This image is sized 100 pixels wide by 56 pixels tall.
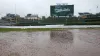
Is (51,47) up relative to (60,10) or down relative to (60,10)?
down

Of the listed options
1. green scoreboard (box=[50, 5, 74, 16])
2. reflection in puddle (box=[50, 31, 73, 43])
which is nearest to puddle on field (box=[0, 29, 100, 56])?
reflection in puddle (box=[50, 31, 73, 43])

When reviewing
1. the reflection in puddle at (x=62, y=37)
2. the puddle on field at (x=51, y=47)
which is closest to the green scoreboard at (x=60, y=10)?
the reflection in puddle at (x=62, y=37)

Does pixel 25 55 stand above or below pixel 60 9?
below

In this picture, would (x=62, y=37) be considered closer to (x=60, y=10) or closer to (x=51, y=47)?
(x=51, y=47)

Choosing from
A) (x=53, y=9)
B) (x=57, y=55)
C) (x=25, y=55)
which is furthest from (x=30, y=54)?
(x=53, y=9)

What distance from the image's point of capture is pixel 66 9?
47.2 m

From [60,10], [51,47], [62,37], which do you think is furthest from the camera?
[60,10]

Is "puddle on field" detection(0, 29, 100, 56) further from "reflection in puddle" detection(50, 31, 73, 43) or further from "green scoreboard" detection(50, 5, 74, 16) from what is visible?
"green scoreboard" detection(50, 5, 74, 16)

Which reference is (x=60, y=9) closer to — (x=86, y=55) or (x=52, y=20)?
(x=52, y=20)

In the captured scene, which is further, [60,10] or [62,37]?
[60,10]

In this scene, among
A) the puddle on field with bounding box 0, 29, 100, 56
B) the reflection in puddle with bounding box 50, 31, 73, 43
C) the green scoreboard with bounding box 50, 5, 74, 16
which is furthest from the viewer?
the green scoreboard with bounding box 50, 5, 74, 16

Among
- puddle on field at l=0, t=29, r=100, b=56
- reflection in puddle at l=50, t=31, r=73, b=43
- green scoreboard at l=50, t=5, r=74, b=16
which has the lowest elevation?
puddle on field at l=0, t=29, r=100, b=56

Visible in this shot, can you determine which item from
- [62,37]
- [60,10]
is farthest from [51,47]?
[60,10]

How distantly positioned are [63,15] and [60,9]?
1.84m
